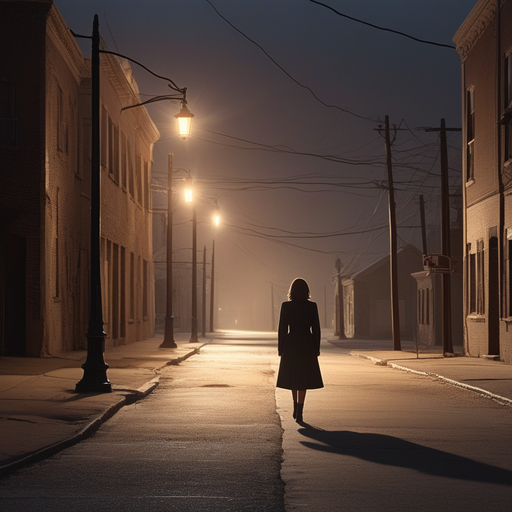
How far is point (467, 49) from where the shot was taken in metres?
29.8

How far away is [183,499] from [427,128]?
2640 cm

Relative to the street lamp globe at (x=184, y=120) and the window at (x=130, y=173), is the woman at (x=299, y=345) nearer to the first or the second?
the street lamp globe at (x=184, y=120)

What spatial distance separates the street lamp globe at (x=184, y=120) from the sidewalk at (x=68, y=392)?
6.03 metres

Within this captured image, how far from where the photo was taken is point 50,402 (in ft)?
44.2

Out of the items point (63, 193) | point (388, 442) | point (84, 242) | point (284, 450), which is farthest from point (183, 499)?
point (84, 242)

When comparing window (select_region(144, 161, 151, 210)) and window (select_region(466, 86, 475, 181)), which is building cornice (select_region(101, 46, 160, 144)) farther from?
window (select_region(466, 86, 475, 181))

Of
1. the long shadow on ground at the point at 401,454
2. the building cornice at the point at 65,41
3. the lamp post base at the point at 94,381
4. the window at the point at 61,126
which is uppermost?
the building cornice at the point at 65,41

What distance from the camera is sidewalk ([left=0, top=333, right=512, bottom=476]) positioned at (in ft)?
31.7

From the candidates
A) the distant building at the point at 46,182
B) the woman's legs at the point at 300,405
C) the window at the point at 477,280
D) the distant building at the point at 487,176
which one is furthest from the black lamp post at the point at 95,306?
the window at the point at 477,280

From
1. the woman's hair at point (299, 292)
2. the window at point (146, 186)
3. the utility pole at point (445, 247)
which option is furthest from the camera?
the window at point (146, 186)

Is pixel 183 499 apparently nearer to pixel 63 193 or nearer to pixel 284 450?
pixel 284 450

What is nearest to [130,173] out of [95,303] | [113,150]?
[113,150]

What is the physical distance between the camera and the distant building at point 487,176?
25062mm

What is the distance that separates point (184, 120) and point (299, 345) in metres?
12.6
